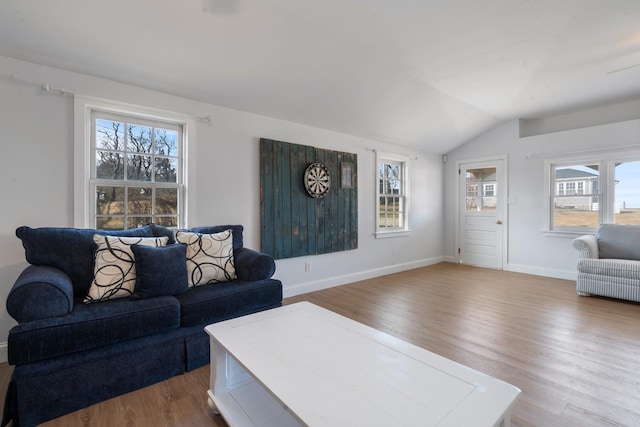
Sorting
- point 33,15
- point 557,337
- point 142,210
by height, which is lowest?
point 557,337

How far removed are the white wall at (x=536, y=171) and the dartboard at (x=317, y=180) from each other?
11.0 ft

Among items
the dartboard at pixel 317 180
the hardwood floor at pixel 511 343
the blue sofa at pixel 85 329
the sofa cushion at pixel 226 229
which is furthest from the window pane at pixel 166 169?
the hardwood floor at pixel 511 343

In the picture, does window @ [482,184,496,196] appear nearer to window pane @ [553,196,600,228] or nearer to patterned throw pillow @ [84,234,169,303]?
window pane @ [553,196,600,228]

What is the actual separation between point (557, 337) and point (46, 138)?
4.54m

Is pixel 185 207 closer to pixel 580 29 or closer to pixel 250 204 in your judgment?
pixel 250 204

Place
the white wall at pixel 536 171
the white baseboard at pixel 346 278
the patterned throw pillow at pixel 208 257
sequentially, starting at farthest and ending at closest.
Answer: the white wall at pixel 536 171, the white baseboard at pixel 346 278, the patterned throw pillow at pixel 208 257

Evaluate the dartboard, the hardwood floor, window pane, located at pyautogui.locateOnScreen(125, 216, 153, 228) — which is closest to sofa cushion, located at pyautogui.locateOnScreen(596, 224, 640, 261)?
the hardwood floor

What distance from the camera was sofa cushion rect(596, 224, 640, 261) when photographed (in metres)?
3.77

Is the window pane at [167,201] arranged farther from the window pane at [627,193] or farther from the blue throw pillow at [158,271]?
the window pane at [627,193]

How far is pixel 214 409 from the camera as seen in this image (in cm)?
160

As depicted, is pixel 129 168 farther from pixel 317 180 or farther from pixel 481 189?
pixel 481 189

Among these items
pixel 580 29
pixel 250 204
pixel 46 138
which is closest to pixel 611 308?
pixel 580 29

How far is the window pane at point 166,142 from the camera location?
2921 millimetres

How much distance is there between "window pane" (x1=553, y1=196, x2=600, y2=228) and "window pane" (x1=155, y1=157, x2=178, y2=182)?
223 inches
